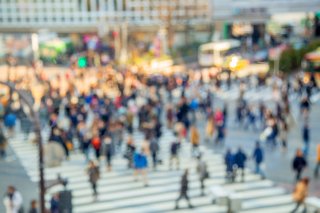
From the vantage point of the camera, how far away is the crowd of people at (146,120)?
17.5 meters

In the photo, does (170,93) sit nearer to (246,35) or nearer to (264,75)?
(264,75)

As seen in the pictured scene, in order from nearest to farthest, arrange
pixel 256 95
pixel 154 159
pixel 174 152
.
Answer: pixel 174 152
pixel 154 159
pixel 256 95

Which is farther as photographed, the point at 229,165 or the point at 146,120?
the point at 146,120

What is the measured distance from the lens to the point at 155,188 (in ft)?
55.6

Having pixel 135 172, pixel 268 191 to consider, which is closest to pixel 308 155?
pixel 268 191

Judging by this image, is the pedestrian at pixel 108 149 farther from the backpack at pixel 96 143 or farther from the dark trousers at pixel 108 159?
the backpack at pixel 96 143

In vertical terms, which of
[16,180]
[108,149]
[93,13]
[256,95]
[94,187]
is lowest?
[256,95]

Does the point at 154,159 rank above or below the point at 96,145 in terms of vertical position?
below

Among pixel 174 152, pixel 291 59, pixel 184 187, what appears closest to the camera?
pixel 184 187

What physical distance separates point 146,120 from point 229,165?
18.6 feet

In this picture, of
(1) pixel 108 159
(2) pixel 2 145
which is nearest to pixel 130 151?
(1) pixel 108 159

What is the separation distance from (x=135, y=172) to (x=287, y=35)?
117 feet

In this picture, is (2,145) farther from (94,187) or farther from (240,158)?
(240,158)

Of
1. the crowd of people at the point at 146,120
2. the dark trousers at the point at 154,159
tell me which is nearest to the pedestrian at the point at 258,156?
the crowd of people at the point at 146,120
